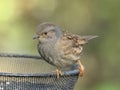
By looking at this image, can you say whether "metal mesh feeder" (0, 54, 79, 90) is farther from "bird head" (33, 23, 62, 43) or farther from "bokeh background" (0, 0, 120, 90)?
"bokeh background" (0, 0, 120, 90)

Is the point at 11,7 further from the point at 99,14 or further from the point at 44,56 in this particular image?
the point at 44,56

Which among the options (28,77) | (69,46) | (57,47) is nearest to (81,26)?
(69,46)

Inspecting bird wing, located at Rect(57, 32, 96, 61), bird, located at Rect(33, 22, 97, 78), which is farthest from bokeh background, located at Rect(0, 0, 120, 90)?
bird, located at Rect(33, 22, 97, 78)

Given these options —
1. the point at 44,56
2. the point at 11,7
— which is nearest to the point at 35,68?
the point at 44,56

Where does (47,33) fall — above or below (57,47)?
above

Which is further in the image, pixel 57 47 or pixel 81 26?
pixel 81 26

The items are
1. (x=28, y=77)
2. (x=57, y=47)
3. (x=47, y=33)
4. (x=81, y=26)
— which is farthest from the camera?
(x=81, y=26)

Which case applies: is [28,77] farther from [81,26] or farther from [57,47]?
[81,26]
